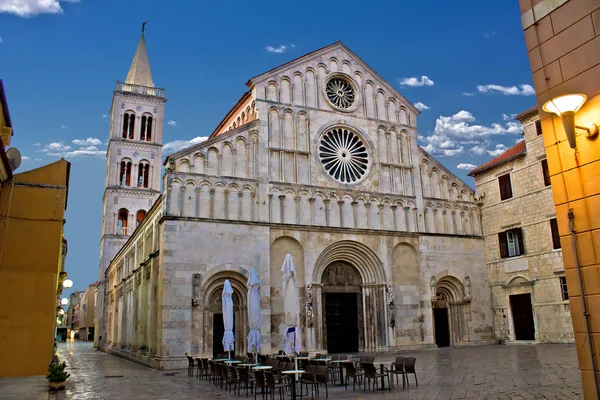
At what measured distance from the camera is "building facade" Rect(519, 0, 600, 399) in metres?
7.21

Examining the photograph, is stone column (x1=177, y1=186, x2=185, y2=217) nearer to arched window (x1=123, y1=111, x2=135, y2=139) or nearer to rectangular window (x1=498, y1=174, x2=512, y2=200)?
rectangular window (x1=498, y1=174, x2=512, y2=200)

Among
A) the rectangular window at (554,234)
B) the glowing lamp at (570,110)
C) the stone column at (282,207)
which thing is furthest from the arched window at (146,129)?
the glowing lamp at (570,110)

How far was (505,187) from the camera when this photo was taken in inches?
1176

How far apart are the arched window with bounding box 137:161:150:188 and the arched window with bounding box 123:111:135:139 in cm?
322

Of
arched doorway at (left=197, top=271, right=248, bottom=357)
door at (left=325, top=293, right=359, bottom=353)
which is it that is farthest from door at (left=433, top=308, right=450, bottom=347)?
arched doorway at (left=197, top=271, right=248, bottom=357)

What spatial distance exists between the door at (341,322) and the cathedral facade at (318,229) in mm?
74

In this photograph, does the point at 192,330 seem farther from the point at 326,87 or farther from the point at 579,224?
the point at 579,224

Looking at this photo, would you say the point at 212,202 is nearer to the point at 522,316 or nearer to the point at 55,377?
the point at 55,377

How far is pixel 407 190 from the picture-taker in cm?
2988

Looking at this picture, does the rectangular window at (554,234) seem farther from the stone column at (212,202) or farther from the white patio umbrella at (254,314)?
the stone column at (212,202)

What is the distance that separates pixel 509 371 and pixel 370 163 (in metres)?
15.9

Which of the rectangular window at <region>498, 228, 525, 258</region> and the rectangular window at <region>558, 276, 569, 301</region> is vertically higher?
the rectangular window at <region>498, 228, 525, 258</region>

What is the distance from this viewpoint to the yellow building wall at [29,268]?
1368 centimetres

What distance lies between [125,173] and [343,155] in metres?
28.2
